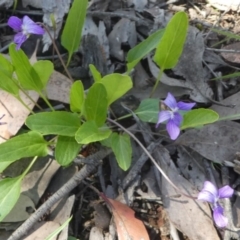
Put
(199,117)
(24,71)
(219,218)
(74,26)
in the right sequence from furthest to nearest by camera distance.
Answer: (74,26), (24,71), (199,117), (219,218)

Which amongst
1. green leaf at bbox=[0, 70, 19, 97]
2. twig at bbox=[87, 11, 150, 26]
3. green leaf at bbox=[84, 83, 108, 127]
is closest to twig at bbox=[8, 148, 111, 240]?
green leaf at bbox=[84, 83, 108, 127]

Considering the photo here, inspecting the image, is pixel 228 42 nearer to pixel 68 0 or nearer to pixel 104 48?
pixel 104 48

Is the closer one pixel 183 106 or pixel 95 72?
pixel 183 106

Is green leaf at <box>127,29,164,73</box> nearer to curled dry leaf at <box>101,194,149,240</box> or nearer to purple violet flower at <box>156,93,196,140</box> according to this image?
purple violet flower at <box>156,93,196,140</box>

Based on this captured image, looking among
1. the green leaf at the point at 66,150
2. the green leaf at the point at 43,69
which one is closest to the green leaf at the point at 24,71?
the green leaf at the point at 43,69

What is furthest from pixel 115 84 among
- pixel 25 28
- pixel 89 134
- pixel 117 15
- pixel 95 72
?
pixel 117 15

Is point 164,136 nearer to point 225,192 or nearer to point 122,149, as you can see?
point 122,149

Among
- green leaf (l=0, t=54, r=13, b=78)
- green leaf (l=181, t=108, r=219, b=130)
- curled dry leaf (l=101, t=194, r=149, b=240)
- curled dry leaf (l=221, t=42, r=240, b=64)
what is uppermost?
green leaf (l=0, t=54, r=13, b=78)
